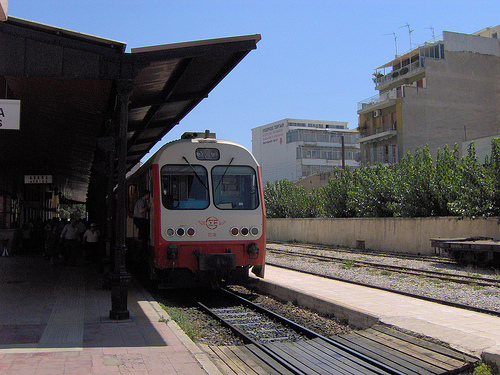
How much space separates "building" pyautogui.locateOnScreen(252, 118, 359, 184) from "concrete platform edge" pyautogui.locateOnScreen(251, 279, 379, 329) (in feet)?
223

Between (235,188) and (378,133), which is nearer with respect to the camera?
(235,188)

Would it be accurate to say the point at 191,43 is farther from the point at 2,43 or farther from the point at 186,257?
the point at 186,257

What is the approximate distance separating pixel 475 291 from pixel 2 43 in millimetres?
10455

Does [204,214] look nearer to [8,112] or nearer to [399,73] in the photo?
[8,112]

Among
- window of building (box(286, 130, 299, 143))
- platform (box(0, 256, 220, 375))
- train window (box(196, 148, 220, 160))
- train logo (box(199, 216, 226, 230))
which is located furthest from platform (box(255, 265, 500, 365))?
window of building (box(286, 130, 299, 143))

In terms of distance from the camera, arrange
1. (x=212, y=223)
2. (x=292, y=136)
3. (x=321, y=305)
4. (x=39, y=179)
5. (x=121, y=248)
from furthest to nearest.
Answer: (x=292, y=136)
(x=39, y=179)
(x=212, y=223)
(x=321, y=305)
(x=121, y=248)

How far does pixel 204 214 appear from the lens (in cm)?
1055

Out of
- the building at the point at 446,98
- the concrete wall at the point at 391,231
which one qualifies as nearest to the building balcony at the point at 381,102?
the building at the point at 446,98

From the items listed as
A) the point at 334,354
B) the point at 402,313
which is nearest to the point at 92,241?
the point at 402,313

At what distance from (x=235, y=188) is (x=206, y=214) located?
34.1 inches

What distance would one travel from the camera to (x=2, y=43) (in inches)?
317

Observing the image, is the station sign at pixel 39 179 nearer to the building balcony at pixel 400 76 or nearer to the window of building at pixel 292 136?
the building balcony at pixel 400 76

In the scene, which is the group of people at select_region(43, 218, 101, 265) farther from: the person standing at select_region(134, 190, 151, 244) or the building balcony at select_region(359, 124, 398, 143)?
the building balcony at select_region(359, 124, 398, 143)

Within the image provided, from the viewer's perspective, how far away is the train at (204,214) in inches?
405
